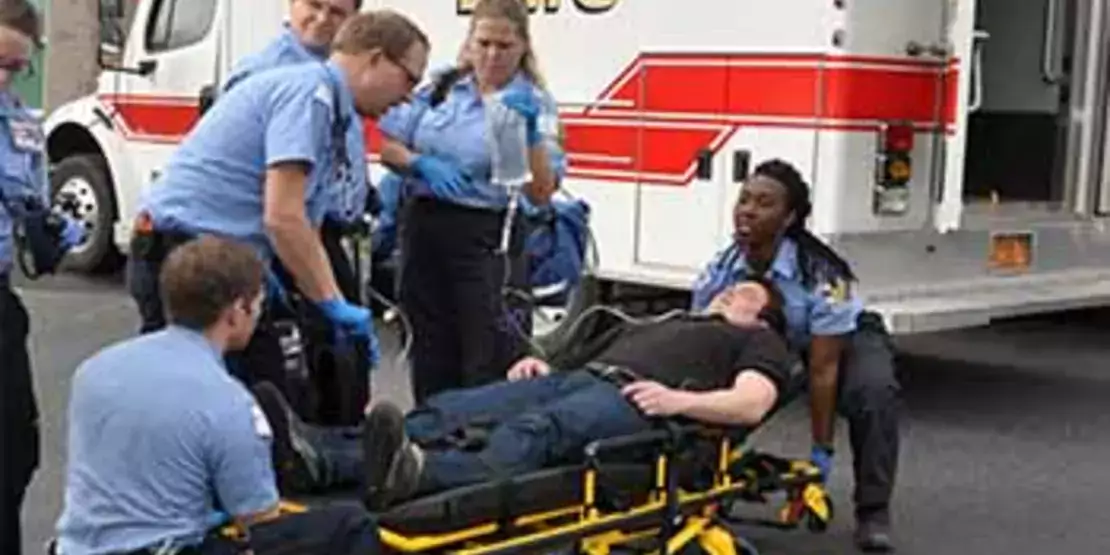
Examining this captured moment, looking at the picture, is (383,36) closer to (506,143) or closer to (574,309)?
(506,143)

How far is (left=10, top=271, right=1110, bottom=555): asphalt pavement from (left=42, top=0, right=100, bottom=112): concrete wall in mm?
6865

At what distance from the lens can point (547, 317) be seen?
9.01 m

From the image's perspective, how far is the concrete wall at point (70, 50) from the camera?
18.9 m

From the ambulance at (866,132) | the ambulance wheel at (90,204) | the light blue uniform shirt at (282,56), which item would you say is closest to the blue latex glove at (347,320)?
the light blue uniform shirt at (282,56)

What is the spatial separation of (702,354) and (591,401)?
21.3 inches

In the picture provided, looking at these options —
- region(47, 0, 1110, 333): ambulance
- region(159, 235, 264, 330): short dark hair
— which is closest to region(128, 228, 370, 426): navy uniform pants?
region(159, 235, 264, 330): short dark hair

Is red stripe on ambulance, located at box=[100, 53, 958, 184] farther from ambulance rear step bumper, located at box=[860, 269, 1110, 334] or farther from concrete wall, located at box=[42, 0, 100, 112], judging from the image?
concrete wall, located at box=[42, 0, 100, 112]

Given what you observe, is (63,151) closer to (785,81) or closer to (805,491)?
(785,81)

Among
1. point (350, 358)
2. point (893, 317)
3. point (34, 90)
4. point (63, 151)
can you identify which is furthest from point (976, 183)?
point (34, 90)

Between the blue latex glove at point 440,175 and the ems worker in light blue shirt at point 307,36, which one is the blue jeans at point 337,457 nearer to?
the ems worker in light blue shirt at point 307,36

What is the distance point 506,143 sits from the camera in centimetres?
623

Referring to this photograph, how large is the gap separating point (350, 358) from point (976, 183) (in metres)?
5.59

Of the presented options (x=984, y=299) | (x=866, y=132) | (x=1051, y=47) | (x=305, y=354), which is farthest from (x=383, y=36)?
(x=1051, y=47)

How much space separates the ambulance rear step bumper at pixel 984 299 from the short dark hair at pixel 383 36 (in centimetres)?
372
